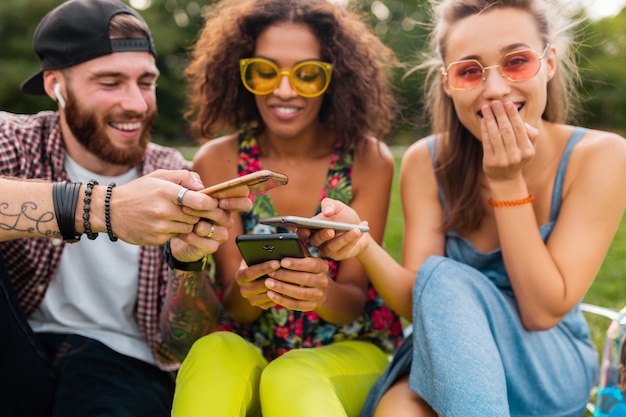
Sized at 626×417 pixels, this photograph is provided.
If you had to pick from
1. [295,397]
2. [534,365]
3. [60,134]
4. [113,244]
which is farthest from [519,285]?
[60,134]

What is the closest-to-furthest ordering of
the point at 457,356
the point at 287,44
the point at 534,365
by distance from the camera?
the point at 457,356 → the point at 534,365 → the point at 287,44

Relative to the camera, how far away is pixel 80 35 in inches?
124

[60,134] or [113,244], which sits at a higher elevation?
[60,134]

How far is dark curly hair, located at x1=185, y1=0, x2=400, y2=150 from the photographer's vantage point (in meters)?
3.24

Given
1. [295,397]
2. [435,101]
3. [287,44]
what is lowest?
[295,397]

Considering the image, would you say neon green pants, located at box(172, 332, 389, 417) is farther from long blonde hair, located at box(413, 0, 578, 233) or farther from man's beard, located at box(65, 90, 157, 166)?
man's beard, located at box(65, 90, 157, 166)

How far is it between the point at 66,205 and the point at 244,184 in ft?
2.36

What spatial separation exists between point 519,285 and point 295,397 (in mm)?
990

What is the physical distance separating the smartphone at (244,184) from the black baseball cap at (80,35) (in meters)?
1.31

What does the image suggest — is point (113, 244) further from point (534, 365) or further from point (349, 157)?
point (534, 365)

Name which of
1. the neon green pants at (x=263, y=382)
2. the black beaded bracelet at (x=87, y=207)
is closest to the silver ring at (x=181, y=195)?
the black beaded bracelet at (x=87, y=207)

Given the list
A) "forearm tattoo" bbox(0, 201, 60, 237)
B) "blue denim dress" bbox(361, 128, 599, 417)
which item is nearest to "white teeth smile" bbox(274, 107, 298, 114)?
"blue denim dress" bbox(361, 128, 599, 417)

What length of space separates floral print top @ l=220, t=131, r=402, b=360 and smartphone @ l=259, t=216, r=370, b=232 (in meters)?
0.87

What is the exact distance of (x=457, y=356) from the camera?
2.25 metres
